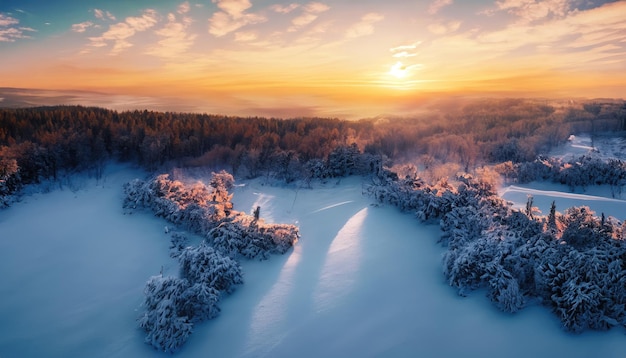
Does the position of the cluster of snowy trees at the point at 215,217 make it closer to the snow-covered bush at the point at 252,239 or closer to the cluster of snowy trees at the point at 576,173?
the snow-covered bush at the point at 252,239

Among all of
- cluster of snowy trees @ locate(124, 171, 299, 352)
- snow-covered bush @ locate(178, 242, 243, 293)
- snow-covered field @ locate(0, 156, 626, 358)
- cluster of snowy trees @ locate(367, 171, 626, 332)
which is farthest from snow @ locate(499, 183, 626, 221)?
snow-covered bush @ locate(178, 242, 243, 293)

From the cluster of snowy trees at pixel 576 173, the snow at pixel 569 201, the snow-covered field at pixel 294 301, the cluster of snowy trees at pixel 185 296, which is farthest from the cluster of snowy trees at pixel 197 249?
the cluster of snowy trees at pixel 576 173

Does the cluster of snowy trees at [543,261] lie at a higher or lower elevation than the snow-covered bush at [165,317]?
higher

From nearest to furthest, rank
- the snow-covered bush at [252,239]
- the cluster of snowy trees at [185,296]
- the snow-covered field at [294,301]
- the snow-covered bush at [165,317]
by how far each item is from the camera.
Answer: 1. the snow-covered field at [294,301]
2. the snow-covered bush at [165,317]
3. the cluster of snowy trees at [185,296]
4. the snow-covered bush at [252,239]

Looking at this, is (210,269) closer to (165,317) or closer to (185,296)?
(185,296)

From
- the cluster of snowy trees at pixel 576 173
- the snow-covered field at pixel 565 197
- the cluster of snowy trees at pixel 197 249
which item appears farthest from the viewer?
the cluster of snowy trees at pixel 576 173

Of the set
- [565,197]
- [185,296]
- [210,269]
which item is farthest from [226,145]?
[565,197]

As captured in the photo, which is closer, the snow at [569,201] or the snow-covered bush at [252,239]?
the snow-covered bush at [252,239]
